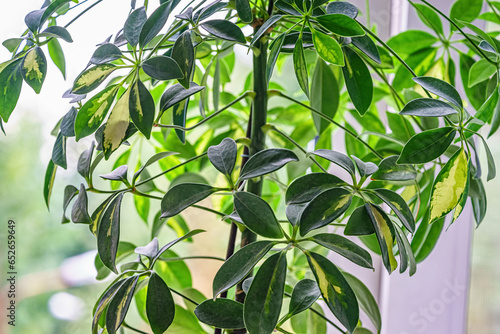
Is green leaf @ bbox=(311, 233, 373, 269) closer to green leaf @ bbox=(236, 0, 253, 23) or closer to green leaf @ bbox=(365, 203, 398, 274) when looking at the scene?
green leaf @ bbox=(365, 203, 398, 274)

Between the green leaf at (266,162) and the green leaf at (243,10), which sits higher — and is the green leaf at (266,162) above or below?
below

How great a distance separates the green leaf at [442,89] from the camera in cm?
41

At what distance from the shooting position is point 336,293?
1.24ft

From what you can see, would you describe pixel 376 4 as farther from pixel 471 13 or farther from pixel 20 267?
pixel 20 267

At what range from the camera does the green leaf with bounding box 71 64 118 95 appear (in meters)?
0.40

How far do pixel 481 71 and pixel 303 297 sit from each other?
1.30ft

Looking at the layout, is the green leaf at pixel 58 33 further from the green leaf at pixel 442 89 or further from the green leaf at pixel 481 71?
the green leaf at pixel 481 71

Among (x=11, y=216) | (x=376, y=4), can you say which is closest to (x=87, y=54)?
(x=11, y=216)

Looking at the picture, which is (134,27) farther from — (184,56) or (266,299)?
(266,299)

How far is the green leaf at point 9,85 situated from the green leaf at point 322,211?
0.35 meters

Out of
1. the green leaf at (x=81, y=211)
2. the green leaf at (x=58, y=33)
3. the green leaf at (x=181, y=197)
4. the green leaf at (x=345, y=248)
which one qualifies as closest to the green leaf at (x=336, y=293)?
the green leaf at (x=345, y=248)

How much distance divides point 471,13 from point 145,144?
2.31 ft

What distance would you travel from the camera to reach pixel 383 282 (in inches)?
41.8

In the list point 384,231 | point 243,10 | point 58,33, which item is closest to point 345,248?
point 384,231
